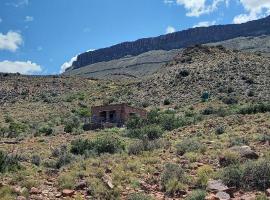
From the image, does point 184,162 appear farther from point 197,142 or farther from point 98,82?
point 98,82

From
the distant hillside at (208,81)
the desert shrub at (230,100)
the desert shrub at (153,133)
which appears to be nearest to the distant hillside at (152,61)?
the distant hillside at (208,81)

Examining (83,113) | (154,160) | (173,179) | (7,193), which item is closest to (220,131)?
(154,160)

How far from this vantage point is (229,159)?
68.9 feet

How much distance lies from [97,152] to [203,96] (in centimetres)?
3543

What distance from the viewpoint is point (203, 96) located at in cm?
5978

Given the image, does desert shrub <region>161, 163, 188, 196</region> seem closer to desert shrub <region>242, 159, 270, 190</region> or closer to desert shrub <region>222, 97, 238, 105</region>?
desert shrub <region>242, 159, 270, 190</region>

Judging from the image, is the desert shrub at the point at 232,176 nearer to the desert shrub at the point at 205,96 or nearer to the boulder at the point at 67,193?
the boulder at the point at 67,193

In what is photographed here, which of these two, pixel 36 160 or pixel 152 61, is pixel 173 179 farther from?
pixel 152 61

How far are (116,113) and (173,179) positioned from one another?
3225 cm

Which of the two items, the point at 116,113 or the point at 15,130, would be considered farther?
the point at 116,113

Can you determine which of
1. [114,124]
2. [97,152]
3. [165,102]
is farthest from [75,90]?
[97,152]

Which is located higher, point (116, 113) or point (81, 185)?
point (116, 113)

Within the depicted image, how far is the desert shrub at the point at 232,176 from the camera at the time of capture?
18125 millimetres

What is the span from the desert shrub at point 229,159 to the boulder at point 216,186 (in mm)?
2679
